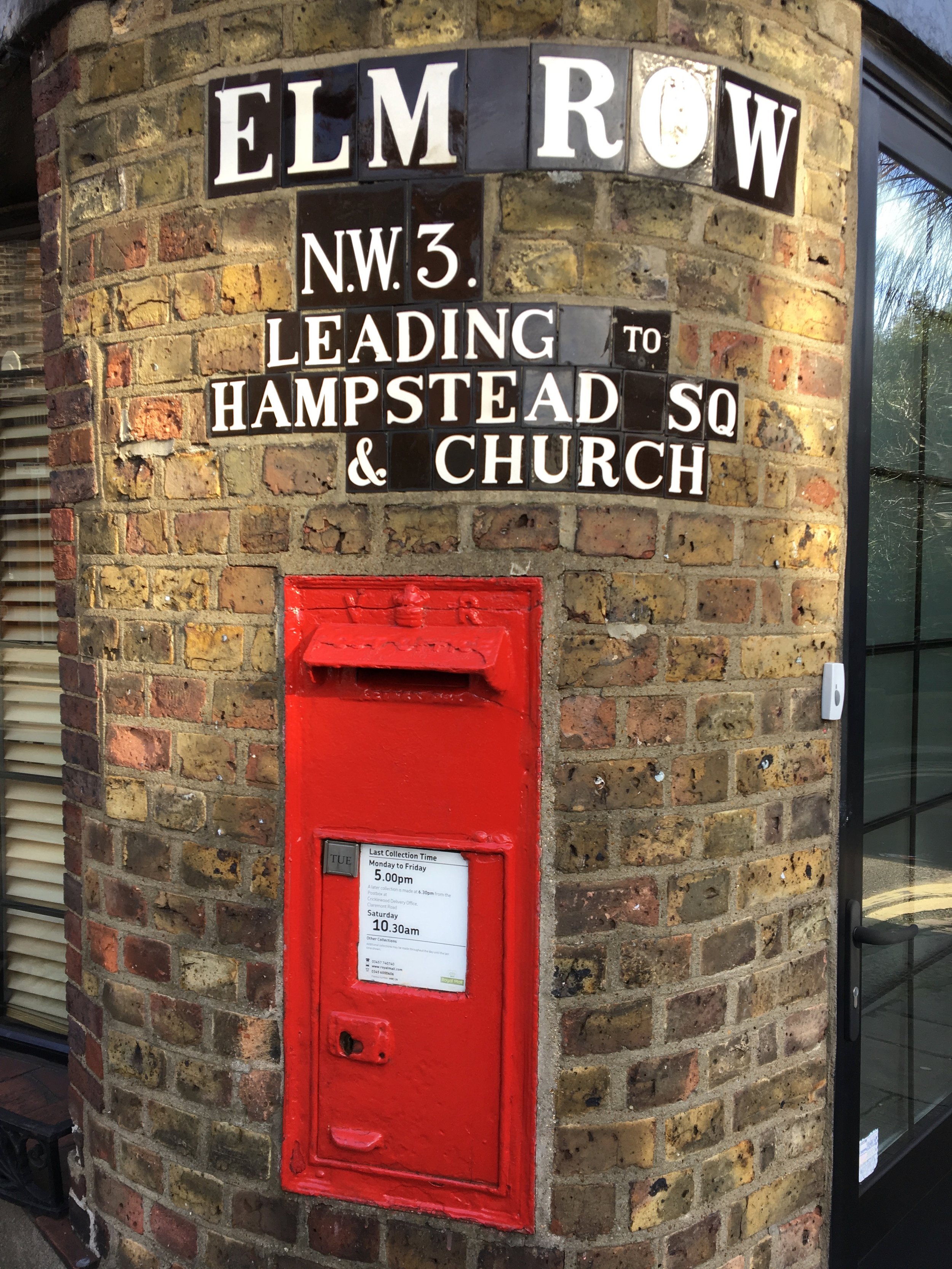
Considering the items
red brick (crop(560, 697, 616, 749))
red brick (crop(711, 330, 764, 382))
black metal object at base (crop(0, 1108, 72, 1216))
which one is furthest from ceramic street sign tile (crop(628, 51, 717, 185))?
black metal object at base (crop(0, 1108, 72, 1216))

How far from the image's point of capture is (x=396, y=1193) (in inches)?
65.1

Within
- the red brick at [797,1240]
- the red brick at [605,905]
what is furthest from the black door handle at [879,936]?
the red brick at [605,905]

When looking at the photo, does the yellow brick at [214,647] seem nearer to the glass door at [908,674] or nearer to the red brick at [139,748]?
the red brick at [139,748]

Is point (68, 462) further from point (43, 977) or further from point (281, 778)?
point (43, 977)

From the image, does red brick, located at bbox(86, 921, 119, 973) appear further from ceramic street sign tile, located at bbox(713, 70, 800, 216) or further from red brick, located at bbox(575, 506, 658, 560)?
ceramic street sign tile, located at bbox(713, 70, 800, 216)

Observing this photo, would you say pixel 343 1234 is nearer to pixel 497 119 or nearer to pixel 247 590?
pixel 247 590

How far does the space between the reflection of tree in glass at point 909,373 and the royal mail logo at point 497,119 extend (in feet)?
2.29

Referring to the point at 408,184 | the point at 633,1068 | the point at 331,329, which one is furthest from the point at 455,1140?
the point at 408,184

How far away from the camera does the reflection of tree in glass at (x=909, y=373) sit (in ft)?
7.32

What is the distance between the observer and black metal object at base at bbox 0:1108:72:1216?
2166 millimetres

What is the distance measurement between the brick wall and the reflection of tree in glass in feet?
1.48

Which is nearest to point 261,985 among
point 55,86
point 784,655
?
point 784,655

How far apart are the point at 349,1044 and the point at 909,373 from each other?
2198 mm

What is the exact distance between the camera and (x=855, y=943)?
2.04 m
